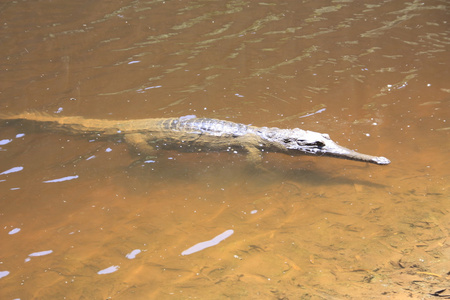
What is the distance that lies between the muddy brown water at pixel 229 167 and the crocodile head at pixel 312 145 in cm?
16

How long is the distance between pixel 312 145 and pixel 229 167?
1126 mm

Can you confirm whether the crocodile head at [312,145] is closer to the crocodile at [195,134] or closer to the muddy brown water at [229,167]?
the crocodile at [195,134]

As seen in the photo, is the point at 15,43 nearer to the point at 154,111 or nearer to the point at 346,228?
the point at 154,111

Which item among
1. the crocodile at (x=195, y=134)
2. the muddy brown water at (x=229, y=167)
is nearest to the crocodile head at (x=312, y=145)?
the crocodile at (x=195, y=134)

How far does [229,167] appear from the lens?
5.07 meters

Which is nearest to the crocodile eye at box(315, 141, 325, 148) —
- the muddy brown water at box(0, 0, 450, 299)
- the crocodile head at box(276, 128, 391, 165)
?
the crocodile head at box(276, 128, 391, 165)

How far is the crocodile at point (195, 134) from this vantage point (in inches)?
209

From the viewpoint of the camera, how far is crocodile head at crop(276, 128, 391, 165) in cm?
488

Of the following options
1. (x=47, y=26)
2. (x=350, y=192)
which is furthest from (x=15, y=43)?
(x=350, y=192)

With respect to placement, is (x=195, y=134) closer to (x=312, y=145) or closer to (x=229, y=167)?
(x=229, y=167)

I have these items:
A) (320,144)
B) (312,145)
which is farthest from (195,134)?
(320,144)

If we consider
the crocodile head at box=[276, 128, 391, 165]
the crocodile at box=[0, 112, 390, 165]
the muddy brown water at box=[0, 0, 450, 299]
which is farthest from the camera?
the crocodile at box=[0, 112, 390, 165]

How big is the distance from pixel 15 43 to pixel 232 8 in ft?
16.7

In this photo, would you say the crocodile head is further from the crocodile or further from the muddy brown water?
the muddy brown water
